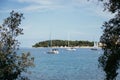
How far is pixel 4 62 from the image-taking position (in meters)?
24.1

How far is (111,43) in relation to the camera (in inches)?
921

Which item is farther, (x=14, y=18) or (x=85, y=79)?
(x=85, y=79)

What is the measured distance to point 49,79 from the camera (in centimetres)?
7212

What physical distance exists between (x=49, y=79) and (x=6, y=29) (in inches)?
1882

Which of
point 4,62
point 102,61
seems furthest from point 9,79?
point 102,61

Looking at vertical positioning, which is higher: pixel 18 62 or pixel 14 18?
pixel 14 18

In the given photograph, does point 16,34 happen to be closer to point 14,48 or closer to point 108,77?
Answer: point 14,48

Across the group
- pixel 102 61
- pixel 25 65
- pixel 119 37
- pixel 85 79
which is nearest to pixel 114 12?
pixel 119 37

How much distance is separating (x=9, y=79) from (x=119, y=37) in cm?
807

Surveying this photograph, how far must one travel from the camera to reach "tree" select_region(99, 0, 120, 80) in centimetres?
2266

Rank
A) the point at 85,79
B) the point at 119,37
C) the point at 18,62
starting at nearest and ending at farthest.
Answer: the point at 119,37 < the point at 18,62 < the point at 85,79

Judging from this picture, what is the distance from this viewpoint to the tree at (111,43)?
22656mm

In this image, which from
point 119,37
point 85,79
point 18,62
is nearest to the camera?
point 119,37

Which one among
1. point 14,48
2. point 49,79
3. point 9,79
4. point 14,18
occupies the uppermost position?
point 14,18
